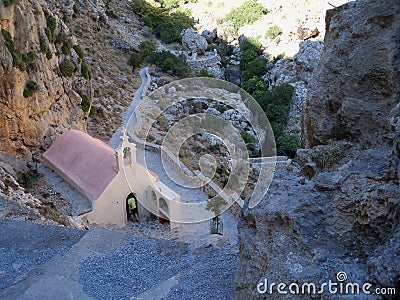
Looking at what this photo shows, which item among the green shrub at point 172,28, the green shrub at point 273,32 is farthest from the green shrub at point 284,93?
the green shrub at point 172,28

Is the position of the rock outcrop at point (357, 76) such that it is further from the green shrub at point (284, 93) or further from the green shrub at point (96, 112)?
the green shrub at point (284, 93)

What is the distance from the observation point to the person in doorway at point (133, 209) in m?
15.2

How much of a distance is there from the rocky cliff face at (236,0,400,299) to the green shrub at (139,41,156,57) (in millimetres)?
30187

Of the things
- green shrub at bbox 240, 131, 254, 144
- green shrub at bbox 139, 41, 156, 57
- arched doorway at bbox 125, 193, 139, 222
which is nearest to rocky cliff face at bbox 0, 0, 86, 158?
arched doorway at bbox 125, 193, 139, 222

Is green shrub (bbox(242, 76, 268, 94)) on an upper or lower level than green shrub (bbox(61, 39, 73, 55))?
upper

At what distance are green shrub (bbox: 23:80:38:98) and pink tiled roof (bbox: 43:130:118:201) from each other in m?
2.18

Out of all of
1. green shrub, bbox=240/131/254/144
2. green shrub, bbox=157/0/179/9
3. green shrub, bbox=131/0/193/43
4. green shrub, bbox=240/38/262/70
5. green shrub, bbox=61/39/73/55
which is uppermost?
green shrub, bbox=157/0/179/9

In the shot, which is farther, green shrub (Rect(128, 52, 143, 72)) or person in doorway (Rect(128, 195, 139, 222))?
green shrub (Rect(128, 52, 143, 72))

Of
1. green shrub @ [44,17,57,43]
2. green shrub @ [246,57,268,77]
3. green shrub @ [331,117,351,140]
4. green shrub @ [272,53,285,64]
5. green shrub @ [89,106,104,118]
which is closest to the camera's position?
green shrub @ [331,117,351,140]

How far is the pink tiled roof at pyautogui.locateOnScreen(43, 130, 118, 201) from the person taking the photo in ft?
49.1

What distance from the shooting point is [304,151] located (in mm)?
6906

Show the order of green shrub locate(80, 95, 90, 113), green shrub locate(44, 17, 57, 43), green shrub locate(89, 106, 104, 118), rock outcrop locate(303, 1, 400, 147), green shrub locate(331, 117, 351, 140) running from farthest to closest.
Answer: green shrub locate(89, 106, 104, 118) < green shrub locate(80, 95, 90, 113) < green shrub locate(44, 17, 57, 43) < green shrub locate(331, 117, 351, 140) < rock outcrop locate(303, 1, 400, 147)

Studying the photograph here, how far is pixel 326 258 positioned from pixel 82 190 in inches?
473

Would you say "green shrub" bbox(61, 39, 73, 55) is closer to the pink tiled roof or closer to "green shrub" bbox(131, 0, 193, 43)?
the pink tiled roof
